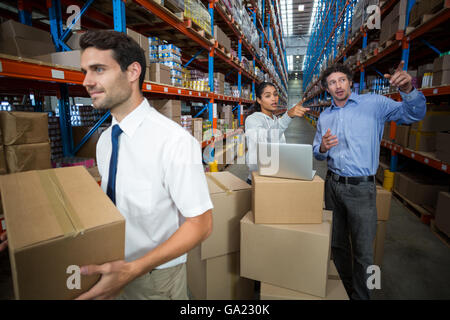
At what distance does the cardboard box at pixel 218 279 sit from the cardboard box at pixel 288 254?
0.24 meters

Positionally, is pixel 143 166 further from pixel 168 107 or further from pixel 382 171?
pixel 382 171

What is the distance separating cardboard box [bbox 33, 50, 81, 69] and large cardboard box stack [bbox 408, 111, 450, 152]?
4129 mm

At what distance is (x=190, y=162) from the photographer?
0.89 meters

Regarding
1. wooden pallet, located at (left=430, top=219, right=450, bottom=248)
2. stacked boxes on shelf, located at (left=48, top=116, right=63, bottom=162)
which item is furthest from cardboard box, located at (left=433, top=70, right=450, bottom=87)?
stacked boxes on shelf, located at (left=48, top=116, right=63, bottom=162)

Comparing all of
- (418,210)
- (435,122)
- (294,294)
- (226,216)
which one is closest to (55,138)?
(226,216)

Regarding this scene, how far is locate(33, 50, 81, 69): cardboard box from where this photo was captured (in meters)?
1.94

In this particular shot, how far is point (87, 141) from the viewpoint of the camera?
2.73 metres

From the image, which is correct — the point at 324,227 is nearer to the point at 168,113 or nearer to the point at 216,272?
the point at 216,272

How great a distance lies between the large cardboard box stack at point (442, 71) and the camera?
2846 mm

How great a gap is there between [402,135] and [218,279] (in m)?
3.76

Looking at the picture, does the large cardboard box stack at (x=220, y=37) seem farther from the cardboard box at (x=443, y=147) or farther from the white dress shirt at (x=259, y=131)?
the cardboard box at (x=443, y=147)

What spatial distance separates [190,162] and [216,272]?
3.99 feet

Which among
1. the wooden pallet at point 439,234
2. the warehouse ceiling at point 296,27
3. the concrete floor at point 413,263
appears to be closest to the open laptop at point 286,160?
the concrete floor at point 413,263

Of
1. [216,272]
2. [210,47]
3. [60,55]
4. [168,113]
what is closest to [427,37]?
[210,47]
